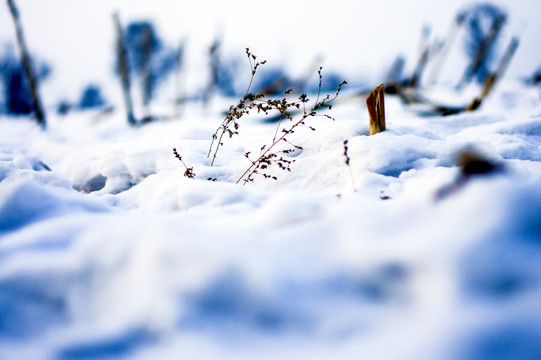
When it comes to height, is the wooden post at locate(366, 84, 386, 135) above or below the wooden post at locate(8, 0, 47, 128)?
below

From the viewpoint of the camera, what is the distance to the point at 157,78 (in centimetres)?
2261

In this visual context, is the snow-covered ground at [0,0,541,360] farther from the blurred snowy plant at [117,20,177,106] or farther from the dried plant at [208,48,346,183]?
the blurred snowy plant at [117,20,177,106]

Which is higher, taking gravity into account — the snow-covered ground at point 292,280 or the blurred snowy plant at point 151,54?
the blurred snowy plant at point 151,54

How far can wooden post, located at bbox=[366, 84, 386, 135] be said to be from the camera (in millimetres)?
1802

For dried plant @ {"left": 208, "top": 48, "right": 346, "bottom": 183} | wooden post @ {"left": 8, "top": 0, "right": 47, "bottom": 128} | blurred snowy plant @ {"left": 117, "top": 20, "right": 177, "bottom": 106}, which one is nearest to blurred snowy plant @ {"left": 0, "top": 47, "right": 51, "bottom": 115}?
blurred snowy plant @ {"left": 117, "top": 20, "right": 177, "bottom": 106}

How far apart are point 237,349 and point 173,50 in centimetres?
2458

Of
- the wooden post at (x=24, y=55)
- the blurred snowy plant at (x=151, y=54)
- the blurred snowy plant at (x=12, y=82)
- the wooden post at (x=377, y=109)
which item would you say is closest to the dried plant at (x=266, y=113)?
the wooden post at (x=377, y=109)

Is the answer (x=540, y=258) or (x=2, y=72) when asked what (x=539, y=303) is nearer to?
(x=540, y=258)

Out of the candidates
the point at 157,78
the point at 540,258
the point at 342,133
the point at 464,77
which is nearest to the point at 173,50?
the point at 157,78

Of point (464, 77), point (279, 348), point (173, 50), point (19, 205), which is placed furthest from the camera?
point (173, 50)

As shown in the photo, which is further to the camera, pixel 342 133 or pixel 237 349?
pixel 342 133

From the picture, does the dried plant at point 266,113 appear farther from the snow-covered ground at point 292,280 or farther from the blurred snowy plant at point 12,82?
the blurred snowy plant at point 12,82

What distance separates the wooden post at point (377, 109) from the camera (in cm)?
180

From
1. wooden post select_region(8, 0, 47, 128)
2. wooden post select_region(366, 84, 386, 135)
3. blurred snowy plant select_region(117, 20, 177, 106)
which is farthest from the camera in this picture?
blurred snowy plant select_region(117, 20, 177, 106)
